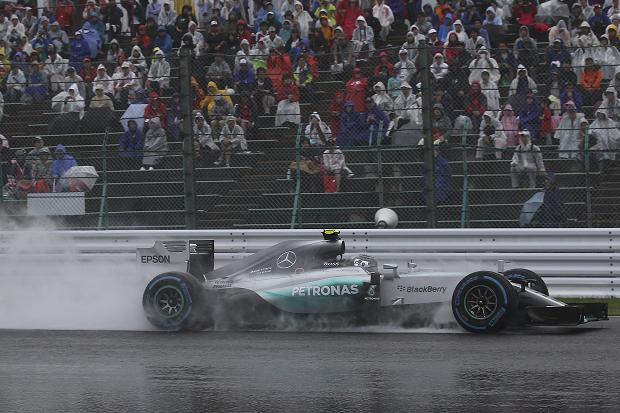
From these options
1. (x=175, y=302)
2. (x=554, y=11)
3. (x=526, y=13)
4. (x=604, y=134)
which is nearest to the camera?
(x=175, y=302)

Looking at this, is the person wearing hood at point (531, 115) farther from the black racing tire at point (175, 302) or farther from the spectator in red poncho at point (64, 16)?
the spectator in red poncho at point (64, 16)

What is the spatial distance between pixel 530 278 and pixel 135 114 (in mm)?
6783

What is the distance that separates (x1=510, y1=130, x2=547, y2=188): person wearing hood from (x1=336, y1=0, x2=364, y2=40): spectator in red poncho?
5.47m

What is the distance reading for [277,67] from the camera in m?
15.6

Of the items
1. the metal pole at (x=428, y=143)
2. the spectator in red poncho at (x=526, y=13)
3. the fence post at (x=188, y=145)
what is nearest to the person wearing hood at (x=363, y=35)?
the spectator in red poncho at (x=526, y=13)

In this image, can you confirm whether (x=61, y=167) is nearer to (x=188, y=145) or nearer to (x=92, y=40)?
(x=188, y=145)

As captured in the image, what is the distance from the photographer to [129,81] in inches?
622

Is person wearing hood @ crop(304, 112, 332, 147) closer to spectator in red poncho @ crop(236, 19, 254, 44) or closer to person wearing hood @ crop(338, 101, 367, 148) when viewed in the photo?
person wearing hood @ crop(338, 101, 367, 148)

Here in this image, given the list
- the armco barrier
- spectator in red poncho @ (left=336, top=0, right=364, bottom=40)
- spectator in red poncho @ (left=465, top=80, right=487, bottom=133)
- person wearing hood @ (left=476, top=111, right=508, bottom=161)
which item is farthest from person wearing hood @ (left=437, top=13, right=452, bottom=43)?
the armco barrier

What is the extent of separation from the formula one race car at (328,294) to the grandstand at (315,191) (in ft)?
10.2

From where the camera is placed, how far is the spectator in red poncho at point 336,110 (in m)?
14.7

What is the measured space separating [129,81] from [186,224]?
2.32 meters

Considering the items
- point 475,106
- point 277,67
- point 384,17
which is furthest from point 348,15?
point 475,106

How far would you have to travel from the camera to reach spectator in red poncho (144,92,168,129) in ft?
50.7
